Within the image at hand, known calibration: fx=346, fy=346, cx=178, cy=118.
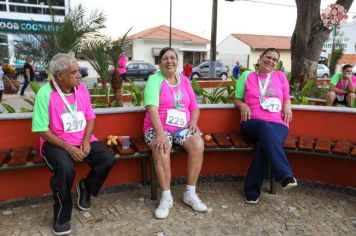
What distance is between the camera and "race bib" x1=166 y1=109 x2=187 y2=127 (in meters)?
3.36

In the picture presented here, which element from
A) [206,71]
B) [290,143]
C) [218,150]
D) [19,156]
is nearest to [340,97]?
[290,143]

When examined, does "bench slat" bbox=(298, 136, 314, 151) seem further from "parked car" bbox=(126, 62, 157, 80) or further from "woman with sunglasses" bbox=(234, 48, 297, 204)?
"parked car" bbox=(126, 62, 157, 80)

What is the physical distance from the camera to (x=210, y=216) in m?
3.15

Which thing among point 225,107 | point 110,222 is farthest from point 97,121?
point 225,107

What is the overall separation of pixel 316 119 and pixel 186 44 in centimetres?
3518

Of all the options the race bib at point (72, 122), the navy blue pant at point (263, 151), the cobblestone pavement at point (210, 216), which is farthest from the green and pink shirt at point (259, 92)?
the race bib at point (72, 122)

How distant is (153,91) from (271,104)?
4.03 ft

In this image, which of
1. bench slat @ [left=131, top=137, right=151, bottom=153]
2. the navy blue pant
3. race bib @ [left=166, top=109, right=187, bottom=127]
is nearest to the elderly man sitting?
bench slat @ [left=131, top=137, right=151, bottom=153]

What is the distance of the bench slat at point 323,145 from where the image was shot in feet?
11.1

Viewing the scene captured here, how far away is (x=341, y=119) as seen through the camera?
148 inches

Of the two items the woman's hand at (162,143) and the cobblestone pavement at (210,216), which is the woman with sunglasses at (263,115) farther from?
the woman's hand at (162,143)

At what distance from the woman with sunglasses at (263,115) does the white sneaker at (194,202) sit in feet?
1.68

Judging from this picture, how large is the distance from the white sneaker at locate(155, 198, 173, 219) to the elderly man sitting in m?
0.58

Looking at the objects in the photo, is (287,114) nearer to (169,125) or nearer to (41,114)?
(169,125)
